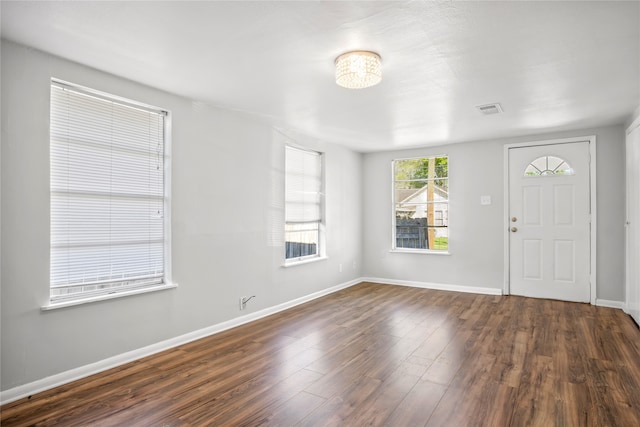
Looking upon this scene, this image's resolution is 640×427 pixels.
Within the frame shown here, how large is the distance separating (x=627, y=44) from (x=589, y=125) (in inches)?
100

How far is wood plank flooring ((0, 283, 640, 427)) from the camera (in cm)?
208

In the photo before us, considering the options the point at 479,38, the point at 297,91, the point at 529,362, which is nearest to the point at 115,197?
the point at 297,91

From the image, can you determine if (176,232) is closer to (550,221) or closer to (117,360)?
(117,360)

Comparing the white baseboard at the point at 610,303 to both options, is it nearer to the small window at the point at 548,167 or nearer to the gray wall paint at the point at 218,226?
the gray wall paint at the point at 218,226

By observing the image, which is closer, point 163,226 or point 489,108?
point 163,226

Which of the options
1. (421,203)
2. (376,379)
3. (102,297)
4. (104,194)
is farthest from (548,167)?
(102,297)

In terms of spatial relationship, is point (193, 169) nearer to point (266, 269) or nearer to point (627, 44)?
point (266, 269)

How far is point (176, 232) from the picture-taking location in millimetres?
3256

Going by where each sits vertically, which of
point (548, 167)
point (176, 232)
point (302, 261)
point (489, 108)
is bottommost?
point (302, 261)

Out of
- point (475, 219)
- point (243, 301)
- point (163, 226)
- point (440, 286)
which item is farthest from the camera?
point (440, 286)

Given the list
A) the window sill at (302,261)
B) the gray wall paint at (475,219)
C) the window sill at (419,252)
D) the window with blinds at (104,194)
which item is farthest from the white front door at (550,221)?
the window with blinds at (104,194)

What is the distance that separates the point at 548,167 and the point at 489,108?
192cm

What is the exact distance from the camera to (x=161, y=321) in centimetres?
311

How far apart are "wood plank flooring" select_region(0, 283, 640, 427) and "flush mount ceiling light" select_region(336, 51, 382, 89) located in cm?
216
